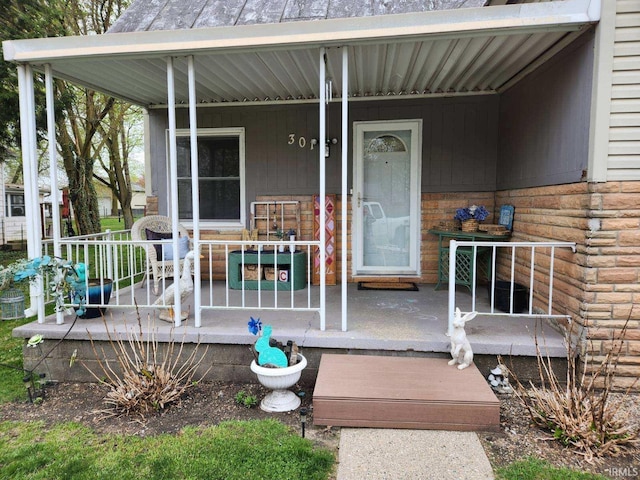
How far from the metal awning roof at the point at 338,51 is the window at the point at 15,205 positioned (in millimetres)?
11238

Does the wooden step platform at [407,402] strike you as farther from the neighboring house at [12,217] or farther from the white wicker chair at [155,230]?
the neighboring house at [12,217]

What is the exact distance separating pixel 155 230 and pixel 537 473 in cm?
469

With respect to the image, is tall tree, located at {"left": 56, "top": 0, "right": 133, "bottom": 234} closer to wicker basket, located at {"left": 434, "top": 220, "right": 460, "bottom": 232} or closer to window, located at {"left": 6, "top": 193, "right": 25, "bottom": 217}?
window, located at {"left": 6, "top": 193, "right": 25, "bottom": 217}

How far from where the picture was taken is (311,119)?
17.7 feet

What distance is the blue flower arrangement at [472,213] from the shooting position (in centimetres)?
480

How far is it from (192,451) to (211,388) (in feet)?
2.86

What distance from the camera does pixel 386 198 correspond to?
5.37 m

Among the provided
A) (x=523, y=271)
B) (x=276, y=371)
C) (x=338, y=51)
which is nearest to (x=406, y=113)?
(x=338, y=51)

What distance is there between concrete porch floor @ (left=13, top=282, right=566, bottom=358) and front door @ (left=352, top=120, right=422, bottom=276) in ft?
4.01

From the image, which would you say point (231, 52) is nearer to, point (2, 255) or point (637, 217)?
point (637, 217)

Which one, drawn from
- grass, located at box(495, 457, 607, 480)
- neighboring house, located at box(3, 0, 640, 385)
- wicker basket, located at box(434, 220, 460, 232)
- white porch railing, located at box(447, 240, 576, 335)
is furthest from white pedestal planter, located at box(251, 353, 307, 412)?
wicker basket, located at box(434, 220, 460, 232)

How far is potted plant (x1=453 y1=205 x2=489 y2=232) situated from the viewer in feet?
15.8

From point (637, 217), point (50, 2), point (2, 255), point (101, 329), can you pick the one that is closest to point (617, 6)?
point (637, 217)

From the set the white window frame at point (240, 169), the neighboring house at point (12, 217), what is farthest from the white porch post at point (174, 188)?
the neighboring house at point (12, 217)
